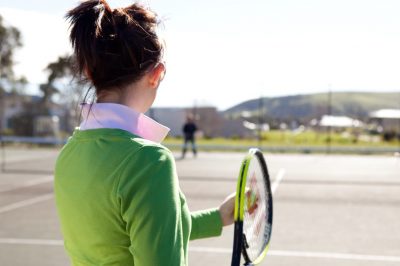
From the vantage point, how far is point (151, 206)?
3.74 feet

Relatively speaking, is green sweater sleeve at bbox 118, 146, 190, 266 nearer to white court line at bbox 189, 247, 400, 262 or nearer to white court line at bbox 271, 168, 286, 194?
white court line at bbox 189, 247, 400, 262

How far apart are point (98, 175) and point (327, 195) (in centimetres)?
944

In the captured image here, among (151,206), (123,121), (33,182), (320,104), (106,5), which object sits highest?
(320,104)

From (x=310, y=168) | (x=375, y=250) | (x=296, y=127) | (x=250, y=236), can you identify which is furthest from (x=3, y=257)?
(x=296, y=127)

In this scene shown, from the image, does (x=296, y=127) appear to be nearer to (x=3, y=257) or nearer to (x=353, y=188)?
(x=353, y=188)

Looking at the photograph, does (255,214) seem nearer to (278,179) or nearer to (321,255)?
(321,255)

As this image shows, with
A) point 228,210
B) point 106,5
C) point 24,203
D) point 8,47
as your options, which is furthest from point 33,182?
point 8,47

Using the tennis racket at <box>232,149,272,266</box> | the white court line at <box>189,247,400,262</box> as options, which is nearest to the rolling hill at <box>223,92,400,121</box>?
the white court line at <box>189,247,400,262</box>

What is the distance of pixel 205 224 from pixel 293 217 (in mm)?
6406

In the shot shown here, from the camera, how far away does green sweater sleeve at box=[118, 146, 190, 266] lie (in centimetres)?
114

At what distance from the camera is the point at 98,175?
1229mm

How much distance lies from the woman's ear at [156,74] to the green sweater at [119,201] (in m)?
0.14

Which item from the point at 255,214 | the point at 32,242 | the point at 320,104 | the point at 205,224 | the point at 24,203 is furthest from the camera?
the point at 320,104

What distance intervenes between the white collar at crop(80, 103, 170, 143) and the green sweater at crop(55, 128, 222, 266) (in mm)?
20
